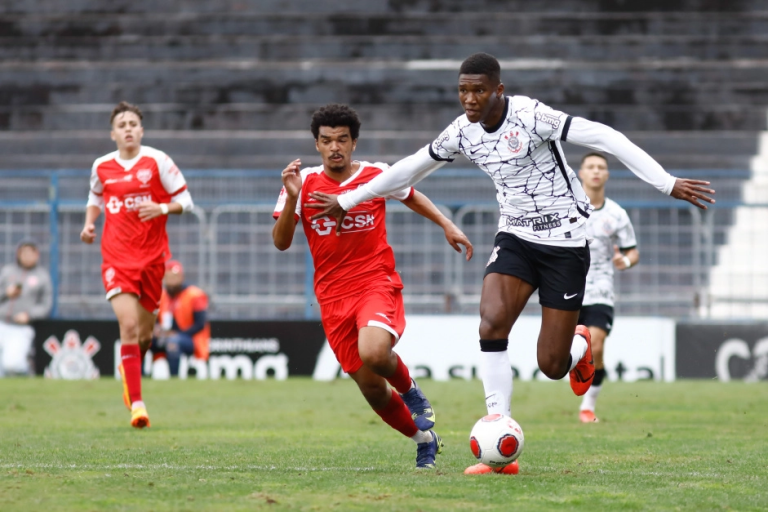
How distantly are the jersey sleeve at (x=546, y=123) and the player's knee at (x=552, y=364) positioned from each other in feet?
4.42

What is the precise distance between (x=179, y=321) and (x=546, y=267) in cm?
1036

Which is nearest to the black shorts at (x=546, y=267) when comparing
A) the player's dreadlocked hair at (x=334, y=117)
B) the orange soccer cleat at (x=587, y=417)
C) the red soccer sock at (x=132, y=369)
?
the player's dreadlocked hair at (x=334, y=117)

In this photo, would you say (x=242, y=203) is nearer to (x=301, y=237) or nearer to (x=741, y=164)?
(x=301, y=237)

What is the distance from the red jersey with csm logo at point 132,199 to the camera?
10133 millimetres

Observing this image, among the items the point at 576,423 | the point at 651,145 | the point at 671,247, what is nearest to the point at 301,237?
the point at 671,247

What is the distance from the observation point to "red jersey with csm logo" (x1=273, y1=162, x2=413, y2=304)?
7168mm

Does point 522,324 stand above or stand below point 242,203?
below

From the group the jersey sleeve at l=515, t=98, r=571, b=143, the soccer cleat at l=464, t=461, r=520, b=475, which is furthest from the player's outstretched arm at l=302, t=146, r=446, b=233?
the soccer cleat at l=464, t=461, r=520, b=475

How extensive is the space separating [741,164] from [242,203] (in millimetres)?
9251

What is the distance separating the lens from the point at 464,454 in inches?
305

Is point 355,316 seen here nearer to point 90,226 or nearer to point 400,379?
point 400,379

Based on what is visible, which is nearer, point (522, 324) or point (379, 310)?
point (379, 310)

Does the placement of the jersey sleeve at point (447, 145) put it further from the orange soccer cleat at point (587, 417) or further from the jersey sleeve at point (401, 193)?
the orange soccer cleat at point (587, 417)

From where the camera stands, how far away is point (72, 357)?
56.0ft
